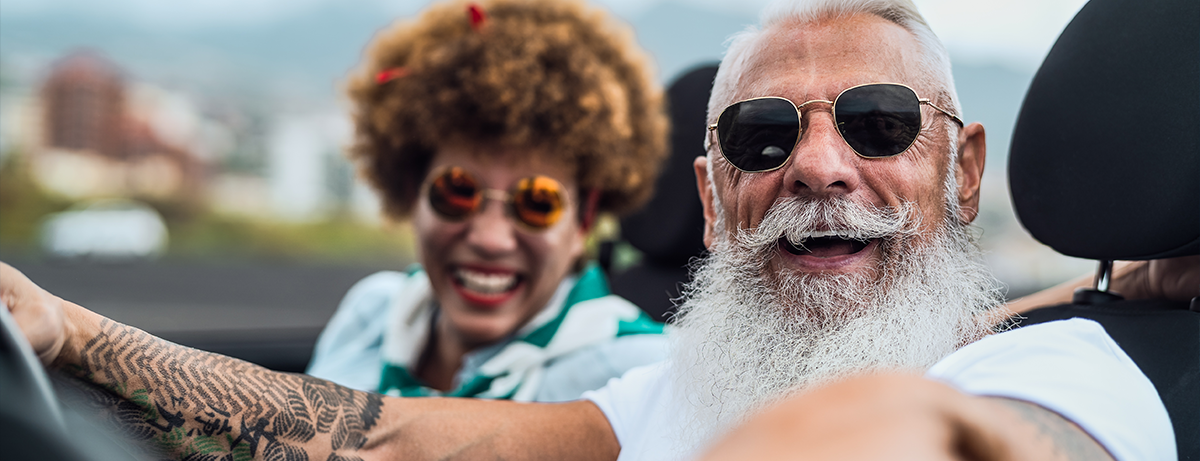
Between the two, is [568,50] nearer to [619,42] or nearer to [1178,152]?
[619,42]

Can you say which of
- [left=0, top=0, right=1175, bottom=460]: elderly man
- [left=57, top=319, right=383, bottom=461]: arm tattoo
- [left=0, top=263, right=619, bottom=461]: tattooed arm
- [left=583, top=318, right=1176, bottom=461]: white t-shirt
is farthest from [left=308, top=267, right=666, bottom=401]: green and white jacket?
[left=583, top=318, right=1176, bottom=461]: white t-shirt

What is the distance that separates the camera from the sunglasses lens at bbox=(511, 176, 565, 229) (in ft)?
8.57

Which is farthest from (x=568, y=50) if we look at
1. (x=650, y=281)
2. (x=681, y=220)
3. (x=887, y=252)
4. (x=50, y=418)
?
(x=50, y=418)

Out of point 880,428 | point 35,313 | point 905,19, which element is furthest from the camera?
point 905,19

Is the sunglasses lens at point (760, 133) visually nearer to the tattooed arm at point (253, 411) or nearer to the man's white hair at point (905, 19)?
the man's white hair at point (905, 19)

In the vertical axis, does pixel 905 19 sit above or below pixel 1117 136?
above

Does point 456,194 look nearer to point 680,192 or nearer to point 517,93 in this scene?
point 517,93

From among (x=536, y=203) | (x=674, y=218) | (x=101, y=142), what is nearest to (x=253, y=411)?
(x=536, y=203)

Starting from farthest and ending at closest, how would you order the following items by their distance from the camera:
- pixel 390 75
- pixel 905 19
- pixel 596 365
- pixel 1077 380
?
pixel 390 75
pixel 596 365
pixel 905 19
pixel 1077 380

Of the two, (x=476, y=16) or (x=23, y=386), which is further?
(x=476, y=16)

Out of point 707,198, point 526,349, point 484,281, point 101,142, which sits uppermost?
point 707,198

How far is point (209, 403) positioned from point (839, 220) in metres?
1.19

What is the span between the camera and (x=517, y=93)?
2.69 meters

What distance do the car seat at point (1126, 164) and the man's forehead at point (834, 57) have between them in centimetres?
35
